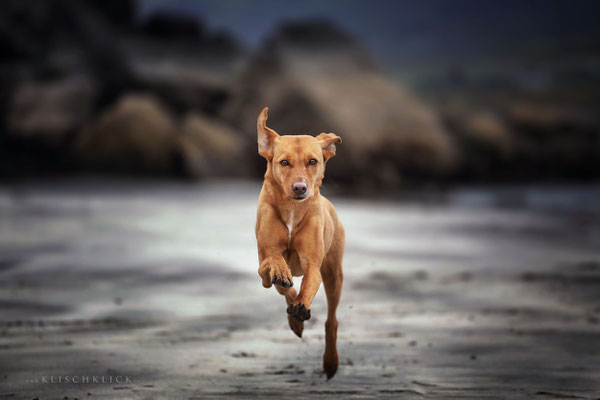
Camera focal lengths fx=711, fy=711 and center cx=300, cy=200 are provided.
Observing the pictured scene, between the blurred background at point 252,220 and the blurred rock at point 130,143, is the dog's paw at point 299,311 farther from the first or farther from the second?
the blurred rock at point 130,143

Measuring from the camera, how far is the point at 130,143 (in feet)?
104

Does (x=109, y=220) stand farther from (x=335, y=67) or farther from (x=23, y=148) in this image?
(x=335, y=67)

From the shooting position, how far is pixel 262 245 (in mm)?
4570

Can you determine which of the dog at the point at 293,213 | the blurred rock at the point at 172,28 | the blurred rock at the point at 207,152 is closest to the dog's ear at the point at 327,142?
the dog at the point at 293,213

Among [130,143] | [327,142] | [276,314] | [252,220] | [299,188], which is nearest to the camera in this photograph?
[299,188]

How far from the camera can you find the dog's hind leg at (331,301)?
548 cm

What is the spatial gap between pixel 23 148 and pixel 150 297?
27185 millimetres

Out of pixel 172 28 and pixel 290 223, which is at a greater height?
pixel 172 28

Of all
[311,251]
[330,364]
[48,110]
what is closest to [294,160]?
[311,251]

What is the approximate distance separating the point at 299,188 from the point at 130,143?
28602 millimetres

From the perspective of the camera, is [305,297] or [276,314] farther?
[276,314]

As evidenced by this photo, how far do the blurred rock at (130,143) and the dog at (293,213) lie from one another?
91.4 ft

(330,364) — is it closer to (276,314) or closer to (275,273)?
(275,273)

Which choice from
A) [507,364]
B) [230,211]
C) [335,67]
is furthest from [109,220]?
[335,67]
